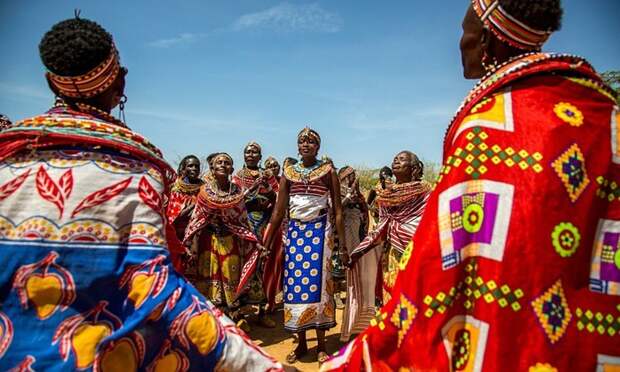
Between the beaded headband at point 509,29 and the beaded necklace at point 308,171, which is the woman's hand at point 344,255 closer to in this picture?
the beaded necklace at point 308,171

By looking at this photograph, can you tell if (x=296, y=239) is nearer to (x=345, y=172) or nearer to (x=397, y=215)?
(x=397, y=215)

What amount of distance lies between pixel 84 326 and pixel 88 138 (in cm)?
73

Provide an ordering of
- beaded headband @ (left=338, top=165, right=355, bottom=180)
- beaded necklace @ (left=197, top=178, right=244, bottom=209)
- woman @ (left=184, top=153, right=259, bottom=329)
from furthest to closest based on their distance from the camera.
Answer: beaded headband @ (left=338, top=165, right=355, bottom=180) → woman @ (left=184, top=153, right=259, bottom=329) → beaded necklace @ (left=197, top=178, right=244, bottom=209)

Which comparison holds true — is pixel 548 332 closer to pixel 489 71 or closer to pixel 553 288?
pixel 553 288

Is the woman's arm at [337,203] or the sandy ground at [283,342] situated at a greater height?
the woman's arm at [337,203]

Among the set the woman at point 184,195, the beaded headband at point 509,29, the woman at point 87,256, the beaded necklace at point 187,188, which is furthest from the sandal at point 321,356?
the beaded headband at point 509,29

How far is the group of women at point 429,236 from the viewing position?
1.58 meters

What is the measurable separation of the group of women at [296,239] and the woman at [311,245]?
0.5 inches

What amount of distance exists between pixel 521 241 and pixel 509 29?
84 centimetres

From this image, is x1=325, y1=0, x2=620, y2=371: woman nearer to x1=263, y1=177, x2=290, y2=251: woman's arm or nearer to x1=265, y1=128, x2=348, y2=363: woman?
x1=265, y1=128, x2=348, y2=363: woman

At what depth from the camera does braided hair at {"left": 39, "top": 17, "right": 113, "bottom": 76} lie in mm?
1934

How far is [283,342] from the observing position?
6.46m

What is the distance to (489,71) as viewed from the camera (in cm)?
188

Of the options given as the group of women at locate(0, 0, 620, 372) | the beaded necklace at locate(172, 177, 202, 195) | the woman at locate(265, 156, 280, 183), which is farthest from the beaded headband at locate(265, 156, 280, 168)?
the group of women at locate(0, 0, 620, 372)
